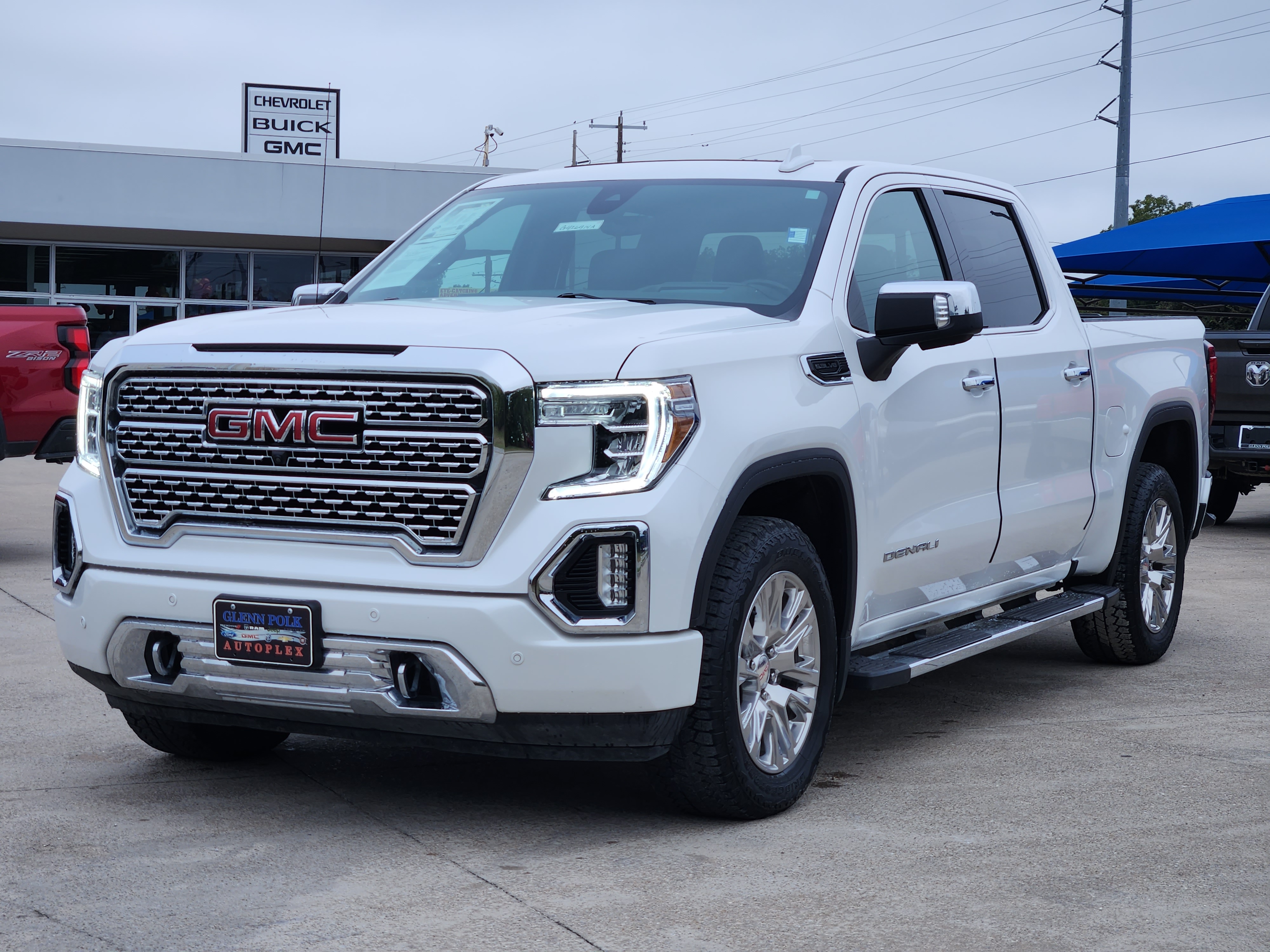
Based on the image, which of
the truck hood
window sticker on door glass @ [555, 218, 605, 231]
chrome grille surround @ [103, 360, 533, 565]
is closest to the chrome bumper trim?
chrome grille surround @ [103, 360, 533, 565]

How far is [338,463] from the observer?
411 centimetres

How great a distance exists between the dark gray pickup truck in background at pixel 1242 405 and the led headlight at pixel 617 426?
29.1 feet

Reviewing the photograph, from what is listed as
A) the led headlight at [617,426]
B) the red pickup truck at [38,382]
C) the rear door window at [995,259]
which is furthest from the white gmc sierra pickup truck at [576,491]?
the red pickup truck at [38,382]

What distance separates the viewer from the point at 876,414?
16.1 feet

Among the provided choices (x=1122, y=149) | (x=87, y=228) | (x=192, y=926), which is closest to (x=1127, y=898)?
(x=192, y=926)

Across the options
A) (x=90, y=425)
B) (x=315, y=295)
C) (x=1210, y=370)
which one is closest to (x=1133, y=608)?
(x=1210, y=370)

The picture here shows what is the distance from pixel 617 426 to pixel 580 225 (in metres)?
1.68

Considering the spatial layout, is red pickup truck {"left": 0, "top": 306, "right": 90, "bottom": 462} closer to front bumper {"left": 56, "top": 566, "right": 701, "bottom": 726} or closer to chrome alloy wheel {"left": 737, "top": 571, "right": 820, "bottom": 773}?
front bumper {"left": 56, "top": 566, "right": 701, "bottom": 726}

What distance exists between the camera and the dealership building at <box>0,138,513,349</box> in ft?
90.0

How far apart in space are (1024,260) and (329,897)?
3987mm

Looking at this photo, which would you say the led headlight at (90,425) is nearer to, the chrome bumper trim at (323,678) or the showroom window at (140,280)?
the chrome bumper trim at (323,678)

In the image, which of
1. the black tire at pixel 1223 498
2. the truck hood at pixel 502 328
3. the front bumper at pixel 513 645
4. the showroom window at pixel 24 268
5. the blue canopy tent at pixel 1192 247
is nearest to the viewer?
the front bumper at pixel 513 645

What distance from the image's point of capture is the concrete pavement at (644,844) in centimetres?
361

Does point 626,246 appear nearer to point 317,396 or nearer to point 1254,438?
point 317,396
